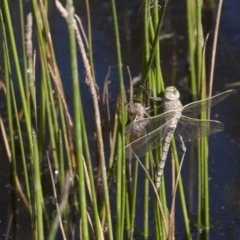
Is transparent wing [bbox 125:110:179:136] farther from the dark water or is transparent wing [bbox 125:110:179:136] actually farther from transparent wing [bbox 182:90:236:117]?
the dark water

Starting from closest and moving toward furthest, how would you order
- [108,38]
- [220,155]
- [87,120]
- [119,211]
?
1. [119,211]
2. [220,155]
3. [87,120]
4. [108,38]

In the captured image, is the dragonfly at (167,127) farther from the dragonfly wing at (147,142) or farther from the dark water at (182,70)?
the dark water at (182,70)

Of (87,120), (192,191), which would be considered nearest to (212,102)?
(192,191)

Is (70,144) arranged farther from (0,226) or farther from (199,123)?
(199,123)

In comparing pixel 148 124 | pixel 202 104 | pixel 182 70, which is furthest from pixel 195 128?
pixel 182 70

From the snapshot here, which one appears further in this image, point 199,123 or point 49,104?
point 49,104

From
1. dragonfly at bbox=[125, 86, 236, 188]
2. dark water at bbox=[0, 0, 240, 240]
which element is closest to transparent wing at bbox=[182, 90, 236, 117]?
dragonfly at bbox=[125, 86, 236, 188]

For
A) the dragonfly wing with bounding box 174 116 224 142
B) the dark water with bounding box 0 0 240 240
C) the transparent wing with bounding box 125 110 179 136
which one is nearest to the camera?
the transparent wing with bounding box 125 110 179 136

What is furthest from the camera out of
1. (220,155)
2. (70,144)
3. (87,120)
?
(87,120)
